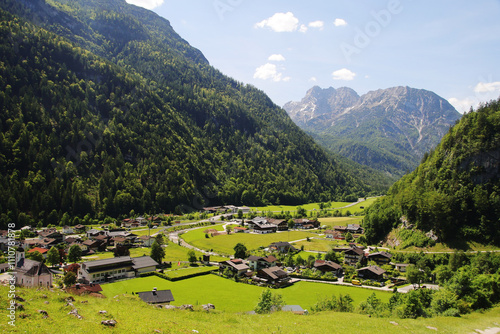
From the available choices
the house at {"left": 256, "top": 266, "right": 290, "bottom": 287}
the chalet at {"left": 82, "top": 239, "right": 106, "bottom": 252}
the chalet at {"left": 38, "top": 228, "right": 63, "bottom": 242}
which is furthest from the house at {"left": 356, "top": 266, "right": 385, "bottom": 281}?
the chalet at {"left": 38, "top": 228, "right": 63, "bottom": 242}

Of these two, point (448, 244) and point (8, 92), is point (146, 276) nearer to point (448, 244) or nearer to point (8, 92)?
point (448, 244)

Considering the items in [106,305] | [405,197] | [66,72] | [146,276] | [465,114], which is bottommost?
[146,276]

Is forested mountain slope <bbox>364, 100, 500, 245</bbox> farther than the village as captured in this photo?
Yes

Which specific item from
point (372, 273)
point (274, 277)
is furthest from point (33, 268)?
point (372, 273)

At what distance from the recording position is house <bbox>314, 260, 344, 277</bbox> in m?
54.7

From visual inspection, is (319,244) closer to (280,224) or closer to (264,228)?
(264,228)

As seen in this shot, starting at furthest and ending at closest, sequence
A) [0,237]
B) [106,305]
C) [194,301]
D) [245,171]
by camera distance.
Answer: [245,171], [0,237], [194,301], [106,305]

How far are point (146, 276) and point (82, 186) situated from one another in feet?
227

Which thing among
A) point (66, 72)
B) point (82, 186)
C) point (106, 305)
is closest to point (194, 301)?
point (106, 305)

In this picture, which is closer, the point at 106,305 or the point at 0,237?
the point at 106,305

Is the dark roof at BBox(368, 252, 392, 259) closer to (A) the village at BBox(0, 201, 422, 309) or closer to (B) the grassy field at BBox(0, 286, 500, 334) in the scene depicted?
(A) the village at BBox(0, 201, 422, 309)

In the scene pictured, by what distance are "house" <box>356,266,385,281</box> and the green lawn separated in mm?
6346

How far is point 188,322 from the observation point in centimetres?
2131

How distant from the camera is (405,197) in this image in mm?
71938
